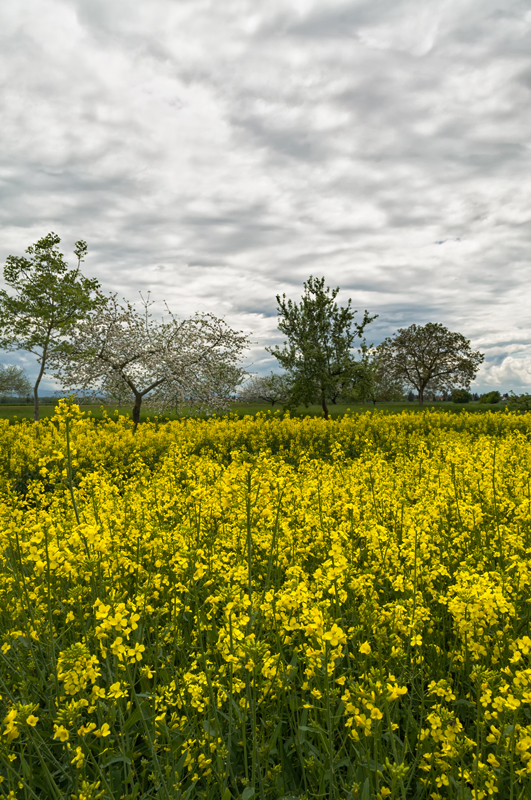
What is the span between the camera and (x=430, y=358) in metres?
51.1

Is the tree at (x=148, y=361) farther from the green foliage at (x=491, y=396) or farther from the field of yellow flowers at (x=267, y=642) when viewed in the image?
the green foliage at (x=491, y=396)

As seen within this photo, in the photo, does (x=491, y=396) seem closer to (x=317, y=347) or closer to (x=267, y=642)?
(x=317, y=347)

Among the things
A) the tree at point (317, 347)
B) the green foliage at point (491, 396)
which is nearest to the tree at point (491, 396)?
the green foliage at point (491, 396)

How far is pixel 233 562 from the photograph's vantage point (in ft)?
12.4

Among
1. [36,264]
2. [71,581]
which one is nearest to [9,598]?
[71,581]

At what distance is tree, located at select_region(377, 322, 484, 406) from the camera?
50.3 meters

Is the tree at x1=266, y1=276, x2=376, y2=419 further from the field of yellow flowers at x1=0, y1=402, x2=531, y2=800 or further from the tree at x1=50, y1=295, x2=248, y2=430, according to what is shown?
the field of yellow flowers at x1=0, y1=402, x2=531, y2=800

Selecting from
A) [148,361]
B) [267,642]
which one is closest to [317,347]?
[148,361]

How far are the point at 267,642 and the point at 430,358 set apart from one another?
2027 inches

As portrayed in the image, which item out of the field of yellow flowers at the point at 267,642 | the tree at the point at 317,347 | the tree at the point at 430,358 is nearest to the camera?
the field of yellow flowers at the point at 267,642

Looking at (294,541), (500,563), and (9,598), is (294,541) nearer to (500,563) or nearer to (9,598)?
(500,563)

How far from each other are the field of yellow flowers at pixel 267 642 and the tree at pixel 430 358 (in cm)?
4644

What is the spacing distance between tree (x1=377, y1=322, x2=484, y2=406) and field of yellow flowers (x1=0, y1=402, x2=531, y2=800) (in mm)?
46444

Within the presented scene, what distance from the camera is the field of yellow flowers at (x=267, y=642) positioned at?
83.8 inches
